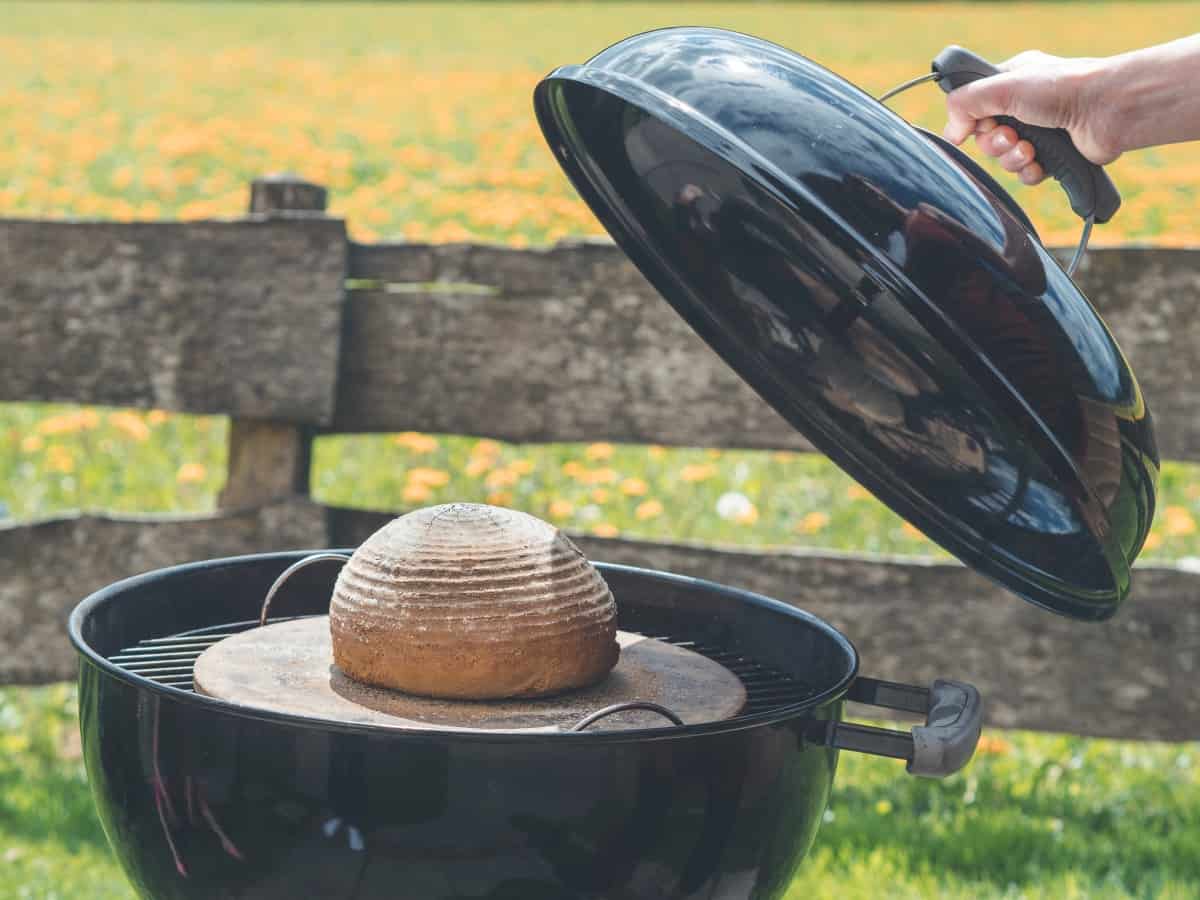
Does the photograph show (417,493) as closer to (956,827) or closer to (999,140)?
(956,827)

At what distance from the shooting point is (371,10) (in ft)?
110

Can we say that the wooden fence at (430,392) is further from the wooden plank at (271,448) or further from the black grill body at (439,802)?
the black grill body at (439,802)

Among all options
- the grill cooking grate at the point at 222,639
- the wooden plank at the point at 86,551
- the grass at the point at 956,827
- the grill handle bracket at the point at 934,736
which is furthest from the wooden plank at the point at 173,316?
the grill handle bracket at the point at 934,736

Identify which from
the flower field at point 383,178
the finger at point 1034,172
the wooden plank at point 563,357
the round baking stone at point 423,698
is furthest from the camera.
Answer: the flower field at point 383,178

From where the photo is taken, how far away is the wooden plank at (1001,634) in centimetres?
340

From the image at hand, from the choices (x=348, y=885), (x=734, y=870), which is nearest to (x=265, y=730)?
(x=348, y=885)

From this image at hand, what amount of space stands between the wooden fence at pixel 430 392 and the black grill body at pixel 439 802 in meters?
1.46

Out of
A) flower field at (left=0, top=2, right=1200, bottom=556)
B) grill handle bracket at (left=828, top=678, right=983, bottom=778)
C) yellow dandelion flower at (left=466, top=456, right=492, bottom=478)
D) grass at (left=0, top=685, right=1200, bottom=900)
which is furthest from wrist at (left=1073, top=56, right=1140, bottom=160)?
yellow dandelion flower at (left=466, top=456, right=492, bottom=478)

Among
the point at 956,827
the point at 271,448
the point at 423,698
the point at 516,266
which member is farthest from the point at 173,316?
the point at 956,827

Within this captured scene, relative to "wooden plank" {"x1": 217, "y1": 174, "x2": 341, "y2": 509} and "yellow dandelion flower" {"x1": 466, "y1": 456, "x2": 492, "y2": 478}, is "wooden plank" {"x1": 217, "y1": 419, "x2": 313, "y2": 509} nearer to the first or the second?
"wooden plank" {"x1": 217, "y1": 174, "x2": 341, "y2": 509}

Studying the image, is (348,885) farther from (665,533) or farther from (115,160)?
(115,160)

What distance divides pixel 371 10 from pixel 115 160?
24.3 m

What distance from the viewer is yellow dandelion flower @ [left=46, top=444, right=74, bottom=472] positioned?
4586mm

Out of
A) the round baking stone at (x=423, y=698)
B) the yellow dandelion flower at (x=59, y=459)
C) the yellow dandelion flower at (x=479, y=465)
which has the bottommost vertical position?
the yellow dandelion flower at (x=59, y=459)
